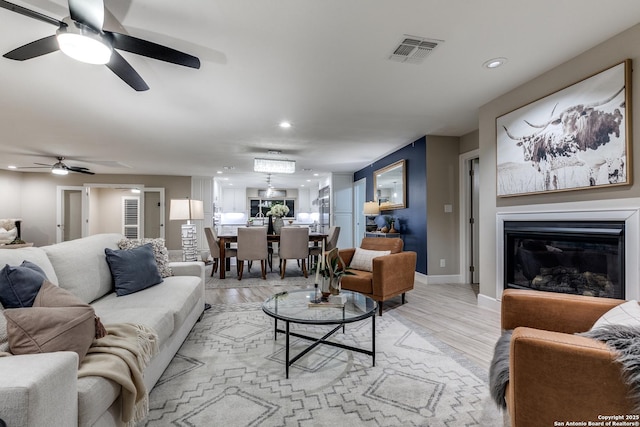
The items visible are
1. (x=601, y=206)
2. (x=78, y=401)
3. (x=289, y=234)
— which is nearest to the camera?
(x=78, y=401)

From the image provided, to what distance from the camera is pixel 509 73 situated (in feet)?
8.66

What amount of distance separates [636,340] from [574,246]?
1.94 meters

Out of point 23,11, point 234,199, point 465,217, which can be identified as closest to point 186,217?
point 23,11

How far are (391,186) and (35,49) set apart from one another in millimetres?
5114

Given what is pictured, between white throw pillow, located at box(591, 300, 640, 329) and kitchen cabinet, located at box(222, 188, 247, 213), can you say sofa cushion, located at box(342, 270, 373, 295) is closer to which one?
white throw pillow, located at box(591, 300, 640, 329)

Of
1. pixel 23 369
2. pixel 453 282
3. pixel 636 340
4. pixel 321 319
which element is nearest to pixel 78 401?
pixel 23 369

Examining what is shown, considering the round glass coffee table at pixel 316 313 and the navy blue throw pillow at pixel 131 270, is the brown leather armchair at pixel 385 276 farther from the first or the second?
the navy blue throw pillow at pixel 131 270

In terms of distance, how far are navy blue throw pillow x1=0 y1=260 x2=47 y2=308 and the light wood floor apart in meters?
2.37

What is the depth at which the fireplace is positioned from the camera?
213 cm

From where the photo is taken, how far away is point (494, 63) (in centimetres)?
246

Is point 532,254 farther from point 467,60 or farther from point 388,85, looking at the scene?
point 388,85

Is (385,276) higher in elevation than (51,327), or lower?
lower

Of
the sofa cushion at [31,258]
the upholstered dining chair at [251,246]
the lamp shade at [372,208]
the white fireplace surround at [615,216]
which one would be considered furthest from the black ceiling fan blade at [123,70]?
the lamp shade at [372,208]

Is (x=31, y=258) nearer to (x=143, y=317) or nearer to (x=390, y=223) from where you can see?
(x=143, y=317)
